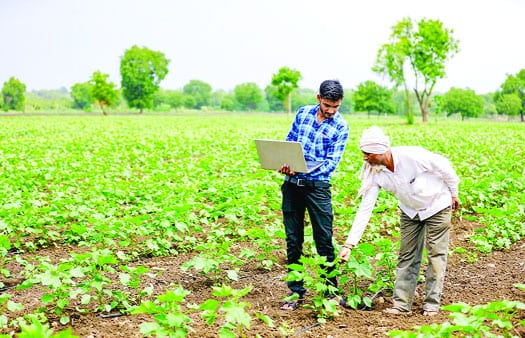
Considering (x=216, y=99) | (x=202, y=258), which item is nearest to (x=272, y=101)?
(x=216, y=99)

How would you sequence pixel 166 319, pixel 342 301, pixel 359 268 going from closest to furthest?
pixel 166 319 → pixel 359 268 → pixel 342 301

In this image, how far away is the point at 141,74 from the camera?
8731 centimetres

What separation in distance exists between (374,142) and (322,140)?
1.91 feet

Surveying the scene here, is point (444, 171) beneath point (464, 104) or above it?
beneath

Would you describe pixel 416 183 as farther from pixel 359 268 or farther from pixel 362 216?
pixel 359 268

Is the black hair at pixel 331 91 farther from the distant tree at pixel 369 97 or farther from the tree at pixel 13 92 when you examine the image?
the tree at pixel 13 92

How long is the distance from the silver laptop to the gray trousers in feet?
2.91

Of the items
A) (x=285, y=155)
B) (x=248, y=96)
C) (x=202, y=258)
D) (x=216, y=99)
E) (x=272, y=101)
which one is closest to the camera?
(x=285, y=155)

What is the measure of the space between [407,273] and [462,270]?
149cm

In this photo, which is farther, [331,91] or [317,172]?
[317,172]

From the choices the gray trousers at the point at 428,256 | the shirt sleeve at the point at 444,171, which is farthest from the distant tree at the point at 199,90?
the shirt sleeve at the point at 444,171

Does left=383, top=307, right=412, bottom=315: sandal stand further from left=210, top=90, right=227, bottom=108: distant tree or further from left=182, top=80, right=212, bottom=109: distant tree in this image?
left=210, top=90, right=227, bottom=108: distant tree

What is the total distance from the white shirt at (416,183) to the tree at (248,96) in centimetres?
12852

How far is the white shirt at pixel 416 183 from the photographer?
4.14 meters
